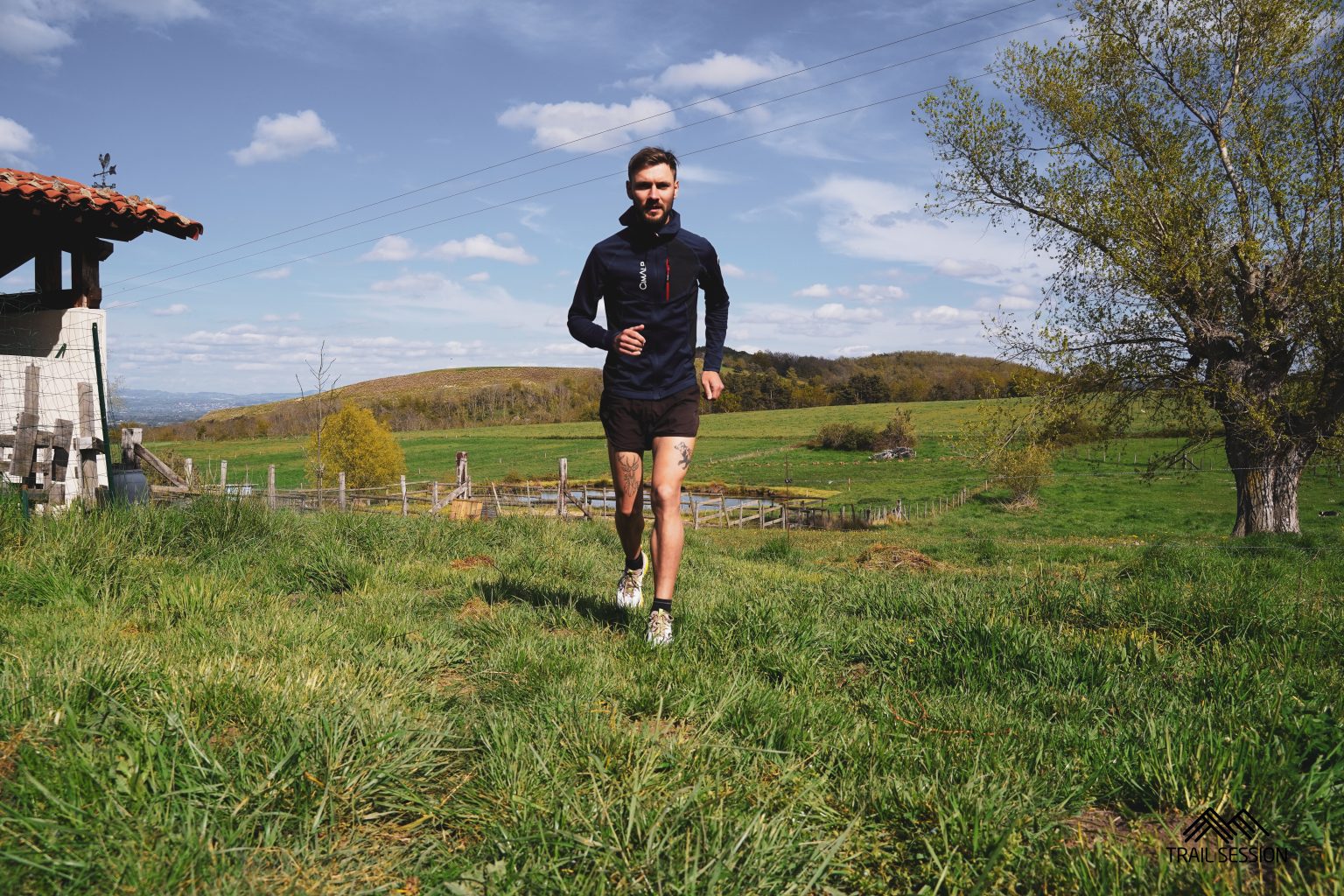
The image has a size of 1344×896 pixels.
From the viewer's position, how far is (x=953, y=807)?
189cm

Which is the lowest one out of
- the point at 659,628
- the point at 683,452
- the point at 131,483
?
the point at 659,628

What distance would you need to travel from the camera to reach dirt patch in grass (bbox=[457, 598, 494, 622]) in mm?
3966

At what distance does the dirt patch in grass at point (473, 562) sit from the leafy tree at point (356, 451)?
148ft

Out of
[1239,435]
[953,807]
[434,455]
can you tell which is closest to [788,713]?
[953,807]

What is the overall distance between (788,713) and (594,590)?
2.63 metres

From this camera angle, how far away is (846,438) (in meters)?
72.6

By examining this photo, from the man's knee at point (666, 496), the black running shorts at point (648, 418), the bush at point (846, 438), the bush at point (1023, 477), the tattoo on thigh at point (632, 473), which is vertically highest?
the black running shorts at point (648, 418)

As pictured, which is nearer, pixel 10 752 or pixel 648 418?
pixel 10 752

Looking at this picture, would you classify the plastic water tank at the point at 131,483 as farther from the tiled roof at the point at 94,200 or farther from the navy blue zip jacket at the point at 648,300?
the navy blue zip jacket at the point at 648,300

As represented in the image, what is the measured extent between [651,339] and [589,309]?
414 millimetres

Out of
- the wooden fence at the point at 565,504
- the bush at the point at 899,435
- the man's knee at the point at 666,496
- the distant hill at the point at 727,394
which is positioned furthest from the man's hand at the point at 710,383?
the distant hill at the point at 727,394

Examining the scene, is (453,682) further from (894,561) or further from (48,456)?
(894,561)

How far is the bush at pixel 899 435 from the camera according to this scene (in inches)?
2672

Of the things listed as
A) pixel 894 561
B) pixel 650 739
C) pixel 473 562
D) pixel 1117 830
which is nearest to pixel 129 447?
pixel 473 562
